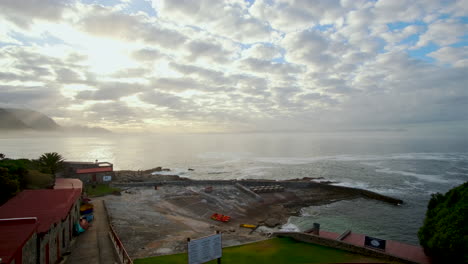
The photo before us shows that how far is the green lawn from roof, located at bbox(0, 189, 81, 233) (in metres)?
6.45

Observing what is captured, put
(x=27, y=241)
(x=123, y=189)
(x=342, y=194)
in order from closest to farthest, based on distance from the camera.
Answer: (x=27, y=241), (x=123, y=189), (x=342, y=194)

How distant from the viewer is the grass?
42.9m

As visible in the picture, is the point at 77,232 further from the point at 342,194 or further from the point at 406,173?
the point at 406,173

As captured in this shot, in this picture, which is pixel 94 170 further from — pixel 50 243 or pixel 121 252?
pixel 121 252

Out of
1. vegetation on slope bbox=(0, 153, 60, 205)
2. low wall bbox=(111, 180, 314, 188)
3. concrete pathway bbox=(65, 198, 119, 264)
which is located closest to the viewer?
concrete pathway bbox=(65, 198, 119, 264)

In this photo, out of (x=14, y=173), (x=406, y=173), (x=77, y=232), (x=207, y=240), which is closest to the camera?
(x=207, y=240)

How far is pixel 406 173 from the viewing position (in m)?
83.8

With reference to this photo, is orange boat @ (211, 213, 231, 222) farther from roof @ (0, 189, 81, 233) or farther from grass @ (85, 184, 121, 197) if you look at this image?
roof @ (0, 189, 81, 233)

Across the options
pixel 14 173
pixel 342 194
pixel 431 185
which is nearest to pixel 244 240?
pixel 14 173

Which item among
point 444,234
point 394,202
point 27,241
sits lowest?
point 394,202

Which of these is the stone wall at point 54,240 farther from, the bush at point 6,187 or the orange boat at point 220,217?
the orange boat at point 220,217

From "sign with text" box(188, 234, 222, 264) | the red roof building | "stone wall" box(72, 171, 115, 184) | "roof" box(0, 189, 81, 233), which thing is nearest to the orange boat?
the red roof building

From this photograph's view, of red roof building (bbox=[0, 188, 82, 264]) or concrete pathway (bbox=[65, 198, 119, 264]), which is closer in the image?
red roof building (bbox=[0, 188, 82, 264])

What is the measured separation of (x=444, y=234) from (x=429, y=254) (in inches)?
152
